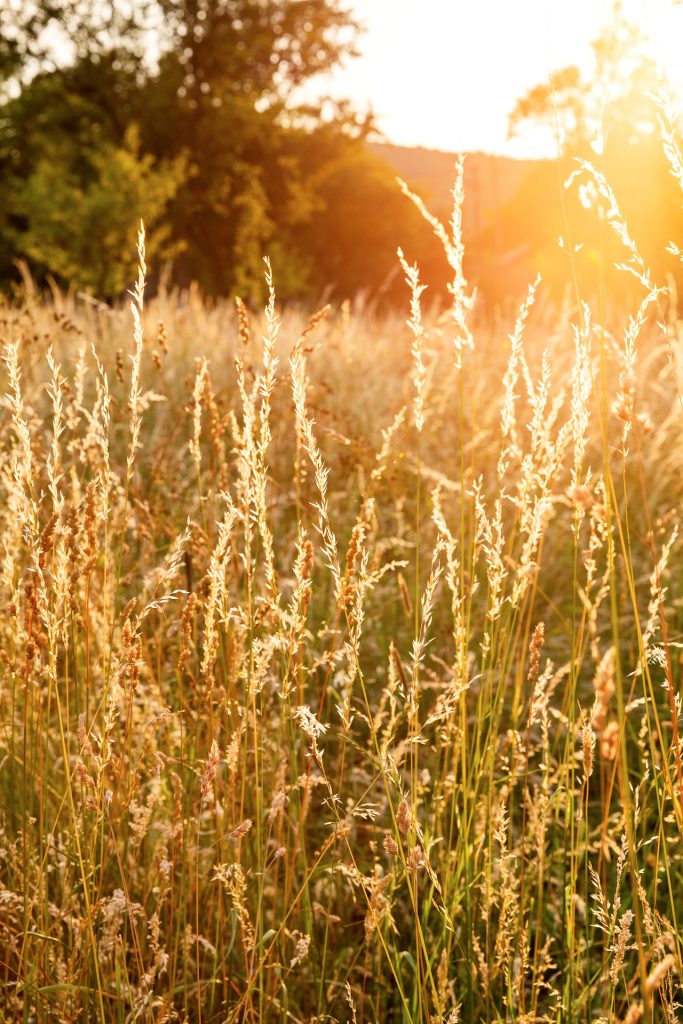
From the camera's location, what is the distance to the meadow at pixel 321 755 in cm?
123

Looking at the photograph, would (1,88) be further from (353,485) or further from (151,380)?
(353,485)

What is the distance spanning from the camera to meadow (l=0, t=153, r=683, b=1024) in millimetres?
1233

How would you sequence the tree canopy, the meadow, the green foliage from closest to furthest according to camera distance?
the meadow
the green foliage
the tree canopy

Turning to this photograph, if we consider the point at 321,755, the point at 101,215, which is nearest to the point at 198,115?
the point at 101,215

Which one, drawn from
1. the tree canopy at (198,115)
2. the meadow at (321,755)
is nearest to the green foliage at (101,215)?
the tree canopy at (198,115)

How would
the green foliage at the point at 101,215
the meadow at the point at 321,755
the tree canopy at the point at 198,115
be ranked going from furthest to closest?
the tree canopy at the point at 198,115 < the green foliage at the point at 101,215 < the meadow at the point at 321,755

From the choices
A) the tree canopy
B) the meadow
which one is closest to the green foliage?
the tree canopy

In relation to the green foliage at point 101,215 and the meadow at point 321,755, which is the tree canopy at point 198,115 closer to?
the green foliage at point 101,215

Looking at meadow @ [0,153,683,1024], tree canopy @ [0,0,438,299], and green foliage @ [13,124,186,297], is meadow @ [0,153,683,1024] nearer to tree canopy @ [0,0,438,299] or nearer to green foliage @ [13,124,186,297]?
green foliage @ [13,124,186,297]

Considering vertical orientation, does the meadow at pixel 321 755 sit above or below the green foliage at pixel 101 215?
below

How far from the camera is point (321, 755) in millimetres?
1410

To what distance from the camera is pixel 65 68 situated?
27438 millimetres

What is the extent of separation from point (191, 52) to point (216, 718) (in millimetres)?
29883

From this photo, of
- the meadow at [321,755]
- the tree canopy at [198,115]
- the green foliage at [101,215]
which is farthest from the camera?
the tree canopy at [198,115]
